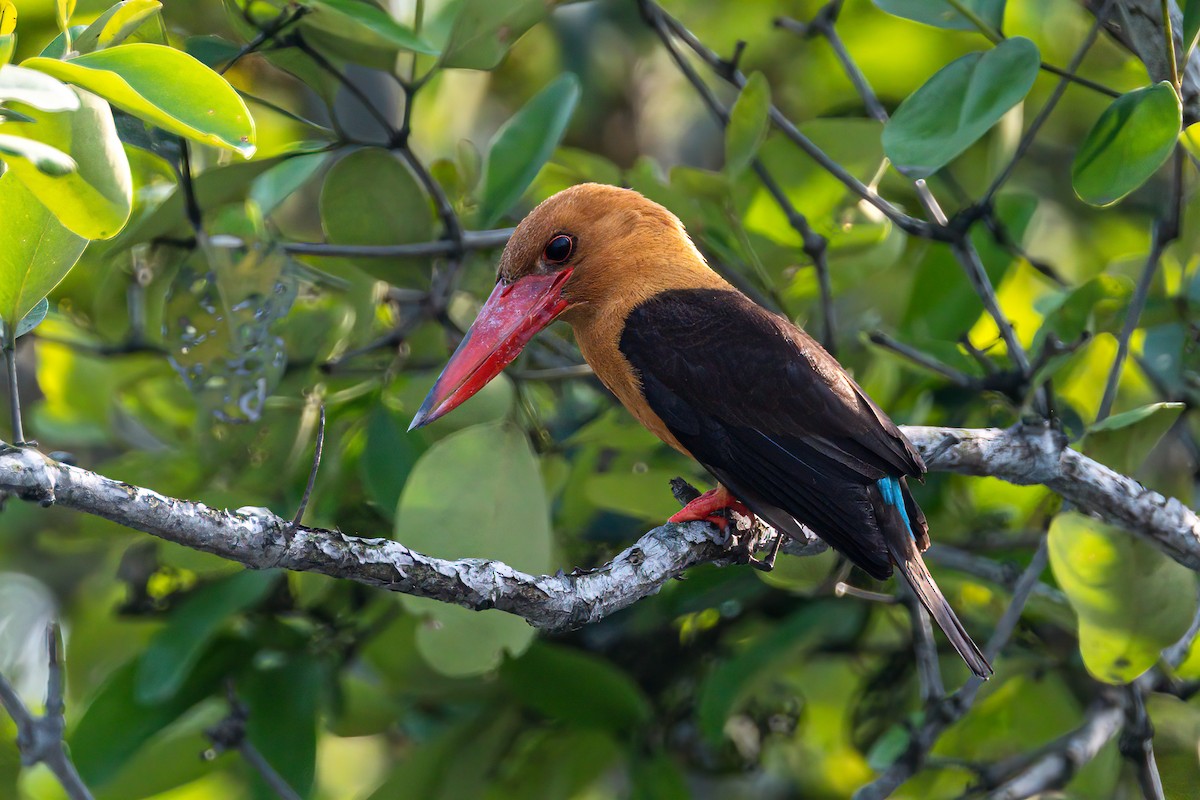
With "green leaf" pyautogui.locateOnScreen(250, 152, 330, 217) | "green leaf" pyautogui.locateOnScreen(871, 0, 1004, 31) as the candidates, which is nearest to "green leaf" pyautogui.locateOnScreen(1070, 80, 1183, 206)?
"green leaf" pyautogui.locateOnScreen(871, 0, 1004, 31)

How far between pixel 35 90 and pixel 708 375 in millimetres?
1605

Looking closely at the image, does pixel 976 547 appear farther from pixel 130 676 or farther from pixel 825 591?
pixel 130 676

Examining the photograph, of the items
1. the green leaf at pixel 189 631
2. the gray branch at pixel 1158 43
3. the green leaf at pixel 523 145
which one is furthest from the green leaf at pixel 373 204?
the gray branch at pixel 1158 43

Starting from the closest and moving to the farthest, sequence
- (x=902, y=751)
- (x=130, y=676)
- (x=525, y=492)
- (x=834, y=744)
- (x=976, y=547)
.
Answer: (x=525, y=492) < (x=902, y=751) < (x=130, y=676) < (x=976, y=547) < (x=834, y=744)

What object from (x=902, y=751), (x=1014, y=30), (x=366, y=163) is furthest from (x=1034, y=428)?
(x=366, y=163)

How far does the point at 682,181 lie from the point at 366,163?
75 cm

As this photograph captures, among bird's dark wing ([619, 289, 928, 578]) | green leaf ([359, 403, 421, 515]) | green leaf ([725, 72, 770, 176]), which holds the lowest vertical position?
green leaf ([359, 403, 421, 515])

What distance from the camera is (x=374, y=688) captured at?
10.1ft

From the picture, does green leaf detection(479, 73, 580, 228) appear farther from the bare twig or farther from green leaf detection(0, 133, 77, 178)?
green leaf detection(0, 133, 77, 178)

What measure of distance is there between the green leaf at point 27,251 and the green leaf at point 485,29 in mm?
1096

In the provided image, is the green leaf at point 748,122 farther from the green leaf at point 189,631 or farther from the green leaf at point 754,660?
the green leaf at point 189,631

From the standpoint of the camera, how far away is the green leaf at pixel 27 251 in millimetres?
1524

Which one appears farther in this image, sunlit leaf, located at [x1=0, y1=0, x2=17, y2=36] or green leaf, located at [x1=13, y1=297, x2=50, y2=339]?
green leaf, located at [x1=13, y1=297, x2=50, y2=339]

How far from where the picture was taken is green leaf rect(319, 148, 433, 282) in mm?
2592
